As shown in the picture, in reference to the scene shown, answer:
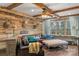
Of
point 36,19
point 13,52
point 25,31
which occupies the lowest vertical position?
point 13,52

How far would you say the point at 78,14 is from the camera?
2.04 m

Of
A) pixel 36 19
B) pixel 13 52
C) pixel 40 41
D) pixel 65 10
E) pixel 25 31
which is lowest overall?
pixel 13 52

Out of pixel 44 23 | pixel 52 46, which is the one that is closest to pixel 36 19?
pixel 44 23

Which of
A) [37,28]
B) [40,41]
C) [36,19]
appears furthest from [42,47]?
[36,19]

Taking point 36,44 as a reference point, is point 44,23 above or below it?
above

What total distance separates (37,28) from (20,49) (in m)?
0.42

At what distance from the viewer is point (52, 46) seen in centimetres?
204

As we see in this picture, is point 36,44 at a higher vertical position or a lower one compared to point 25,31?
lower

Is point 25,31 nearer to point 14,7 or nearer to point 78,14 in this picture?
point 14,7

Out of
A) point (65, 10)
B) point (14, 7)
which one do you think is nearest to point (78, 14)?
point (65, 10)

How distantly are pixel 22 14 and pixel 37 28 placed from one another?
32 cm

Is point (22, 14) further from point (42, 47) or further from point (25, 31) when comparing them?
point (42, 47)

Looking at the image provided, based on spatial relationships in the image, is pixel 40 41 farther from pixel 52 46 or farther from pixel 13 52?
pixel 13 52

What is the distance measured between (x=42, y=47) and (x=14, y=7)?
2.48 feet
